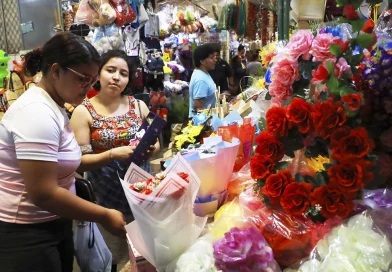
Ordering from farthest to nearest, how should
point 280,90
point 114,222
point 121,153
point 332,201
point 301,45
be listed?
point 121,153
point 114,222
point 280,90
point 301,45
point 332,201

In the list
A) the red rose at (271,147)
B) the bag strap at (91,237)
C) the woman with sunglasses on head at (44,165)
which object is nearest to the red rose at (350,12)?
the red rose at (271,147)

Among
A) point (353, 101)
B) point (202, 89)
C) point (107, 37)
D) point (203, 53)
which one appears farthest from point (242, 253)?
point (203, 53)

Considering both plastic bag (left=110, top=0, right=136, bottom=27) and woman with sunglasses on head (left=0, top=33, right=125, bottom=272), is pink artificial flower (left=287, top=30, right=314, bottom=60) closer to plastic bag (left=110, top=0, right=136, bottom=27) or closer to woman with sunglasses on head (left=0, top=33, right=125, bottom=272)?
woman with sunglasses on head (left=0, top=33, right=125, bottom=272)

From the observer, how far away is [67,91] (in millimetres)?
1411

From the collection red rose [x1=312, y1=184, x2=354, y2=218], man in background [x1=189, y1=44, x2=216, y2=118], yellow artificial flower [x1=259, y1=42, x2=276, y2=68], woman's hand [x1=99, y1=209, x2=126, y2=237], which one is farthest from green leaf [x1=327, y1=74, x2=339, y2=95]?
man in background [x1=189, y1=44, x2=216, y2=118]

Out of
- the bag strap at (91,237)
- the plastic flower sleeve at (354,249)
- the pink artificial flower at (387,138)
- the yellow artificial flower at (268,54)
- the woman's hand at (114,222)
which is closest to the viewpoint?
the plastic flower sleeve at (354,249)

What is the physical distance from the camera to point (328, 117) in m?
0.97

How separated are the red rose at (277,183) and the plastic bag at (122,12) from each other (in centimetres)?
335

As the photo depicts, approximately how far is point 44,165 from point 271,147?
0.73 metres

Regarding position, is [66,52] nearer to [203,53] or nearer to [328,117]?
[328,117]

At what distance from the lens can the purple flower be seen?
943 millimetres

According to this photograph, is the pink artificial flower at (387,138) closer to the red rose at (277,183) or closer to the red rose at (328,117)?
the red rose at (328,117)

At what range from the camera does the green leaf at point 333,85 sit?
974mm

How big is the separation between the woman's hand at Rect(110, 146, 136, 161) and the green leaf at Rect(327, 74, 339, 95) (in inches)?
49.5
